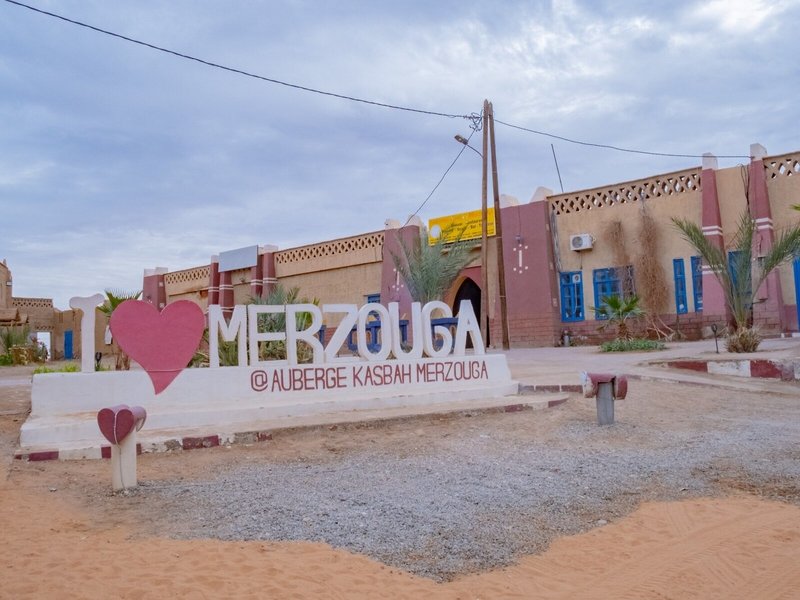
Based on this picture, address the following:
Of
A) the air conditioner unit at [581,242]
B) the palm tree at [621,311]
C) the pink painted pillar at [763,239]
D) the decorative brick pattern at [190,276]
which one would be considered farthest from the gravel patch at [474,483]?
the decorative brick pattern at [190,276]

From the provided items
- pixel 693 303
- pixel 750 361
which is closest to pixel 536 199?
pixel 693 303

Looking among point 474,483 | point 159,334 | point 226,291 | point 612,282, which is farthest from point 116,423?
point 226,291

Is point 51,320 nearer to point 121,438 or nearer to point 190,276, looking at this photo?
point 190,276

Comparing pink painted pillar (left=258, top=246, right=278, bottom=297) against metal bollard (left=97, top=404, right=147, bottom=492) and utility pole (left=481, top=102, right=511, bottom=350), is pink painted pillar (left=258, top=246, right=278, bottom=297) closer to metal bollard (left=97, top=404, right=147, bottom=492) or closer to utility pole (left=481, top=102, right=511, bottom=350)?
utility pole (left=481, top=102, right=511, bottom=350)

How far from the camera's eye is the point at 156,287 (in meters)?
33.5

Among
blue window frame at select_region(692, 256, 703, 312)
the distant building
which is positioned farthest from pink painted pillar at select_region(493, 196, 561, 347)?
the distant building

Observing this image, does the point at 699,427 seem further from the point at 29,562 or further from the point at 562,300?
the point at 562,300

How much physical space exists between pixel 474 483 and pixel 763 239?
14.5 meters

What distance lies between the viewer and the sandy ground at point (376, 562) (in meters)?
3.48

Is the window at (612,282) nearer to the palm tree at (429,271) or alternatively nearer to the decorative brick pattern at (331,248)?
the palm tree at (429,271)

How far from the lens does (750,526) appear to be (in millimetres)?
4391

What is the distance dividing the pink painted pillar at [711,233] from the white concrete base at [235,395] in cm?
959

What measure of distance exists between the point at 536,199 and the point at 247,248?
12.8 metres

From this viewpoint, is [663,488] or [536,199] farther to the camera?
[536,199]
